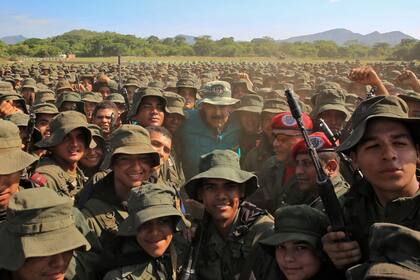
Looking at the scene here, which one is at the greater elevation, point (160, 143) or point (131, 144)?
point (131, 144)

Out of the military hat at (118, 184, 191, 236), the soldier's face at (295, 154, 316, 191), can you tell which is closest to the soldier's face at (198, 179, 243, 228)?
the military hat at (118, 184, 191, 236)

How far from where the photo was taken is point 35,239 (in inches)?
106

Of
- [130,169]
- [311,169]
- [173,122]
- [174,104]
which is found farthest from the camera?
[174,104]

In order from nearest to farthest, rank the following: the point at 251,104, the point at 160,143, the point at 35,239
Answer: the point at 35,239 → the point at 160,143 → the point at 251,104

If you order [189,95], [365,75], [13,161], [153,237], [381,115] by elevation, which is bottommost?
[153,237]

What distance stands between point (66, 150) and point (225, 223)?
2192 millimetres

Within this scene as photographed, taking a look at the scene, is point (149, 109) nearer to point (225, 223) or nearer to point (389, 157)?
point (225, 223)

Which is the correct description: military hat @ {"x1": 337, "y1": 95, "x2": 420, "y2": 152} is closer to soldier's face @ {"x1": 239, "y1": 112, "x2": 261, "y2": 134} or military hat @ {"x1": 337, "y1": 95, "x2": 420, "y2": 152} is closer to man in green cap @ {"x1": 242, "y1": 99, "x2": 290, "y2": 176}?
man in green cap @ {"x1": 242, "y1": 99, "x2": 290, "y2": 176}

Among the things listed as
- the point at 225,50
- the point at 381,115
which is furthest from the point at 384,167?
the point at 225,50

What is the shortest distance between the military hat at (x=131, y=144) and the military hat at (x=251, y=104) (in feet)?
9.12

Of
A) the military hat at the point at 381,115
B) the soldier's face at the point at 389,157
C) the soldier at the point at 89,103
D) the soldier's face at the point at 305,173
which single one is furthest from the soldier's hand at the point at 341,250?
the soldier at the point at 89,103

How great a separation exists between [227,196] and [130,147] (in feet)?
3.57

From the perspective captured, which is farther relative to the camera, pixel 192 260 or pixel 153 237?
pixel 192 260

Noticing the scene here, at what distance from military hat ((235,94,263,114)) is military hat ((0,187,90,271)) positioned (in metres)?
4.27
